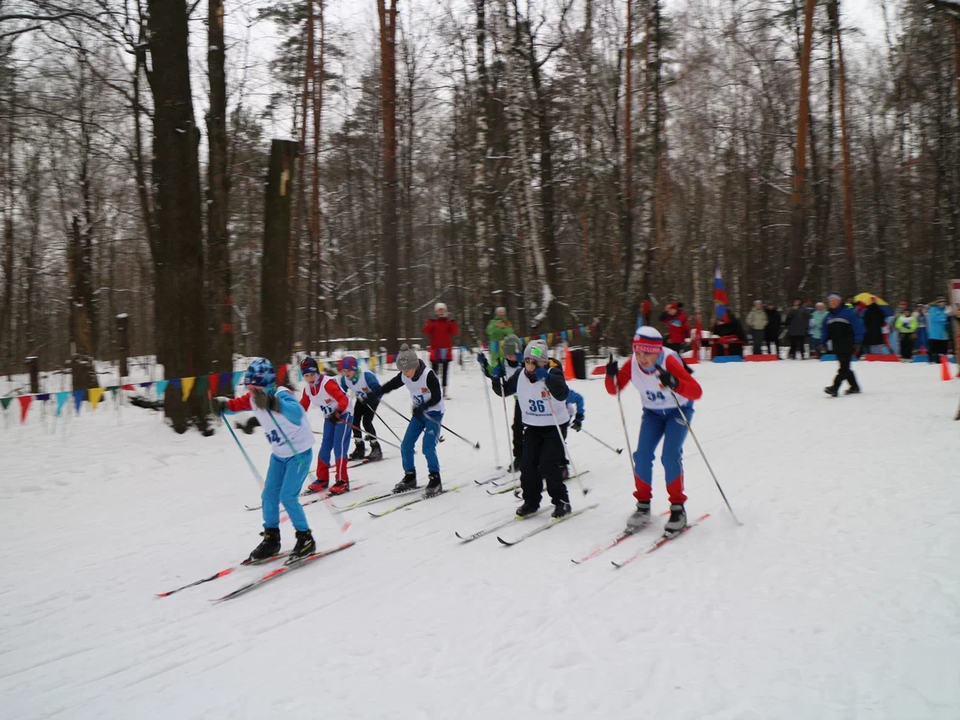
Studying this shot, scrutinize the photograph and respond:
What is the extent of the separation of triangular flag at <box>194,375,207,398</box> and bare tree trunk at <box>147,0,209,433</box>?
16 cm

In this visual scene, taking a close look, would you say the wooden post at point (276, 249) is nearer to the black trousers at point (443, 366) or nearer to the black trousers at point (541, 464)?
the black trousers at point (443, 366)

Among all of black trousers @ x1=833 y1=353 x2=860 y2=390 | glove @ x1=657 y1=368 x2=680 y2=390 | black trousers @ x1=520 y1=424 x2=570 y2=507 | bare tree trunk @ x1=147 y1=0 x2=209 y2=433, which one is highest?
bare tree trunk @ x1=147 y1=0 x2=209 y2=433

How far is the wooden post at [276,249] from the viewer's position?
12672mm

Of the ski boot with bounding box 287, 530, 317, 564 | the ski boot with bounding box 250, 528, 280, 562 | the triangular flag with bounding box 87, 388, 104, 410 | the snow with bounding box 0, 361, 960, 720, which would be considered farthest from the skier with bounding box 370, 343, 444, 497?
the triangular flag with bounding box 87, 388, 104, 410

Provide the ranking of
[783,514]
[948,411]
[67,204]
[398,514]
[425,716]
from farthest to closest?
[67,204], [948,411], [398,514], [783,514], [425,716]

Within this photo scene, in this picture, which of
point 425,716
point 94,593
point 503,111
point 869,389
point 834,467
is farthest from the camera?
point 503,111

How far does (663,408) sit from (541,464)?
1341 millimetres

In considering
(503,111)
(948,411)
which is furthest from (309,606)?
(503,111)

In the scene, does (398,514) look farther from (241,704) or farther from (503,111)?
(503,111)

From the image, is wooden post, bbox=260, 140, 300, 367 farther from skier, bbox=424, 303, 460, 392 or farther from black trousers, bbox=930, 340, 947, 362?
black trousers, bbox=930, 340, 947, 362

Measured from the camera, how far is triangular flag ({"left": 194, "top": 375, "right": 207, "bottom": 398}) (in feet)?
35.5

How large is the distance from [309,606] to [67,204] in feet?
64.7

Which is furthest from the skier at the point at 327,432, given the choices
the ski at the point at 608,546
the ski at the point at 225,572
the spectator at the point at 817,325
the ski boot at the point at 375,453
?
the spectator at the point at 817,325

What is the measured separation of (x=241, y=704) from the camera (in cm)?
364
